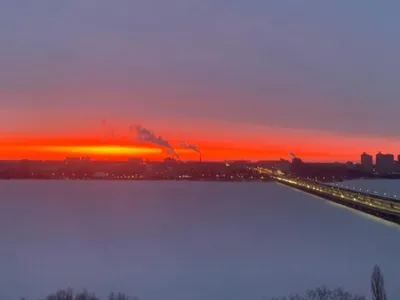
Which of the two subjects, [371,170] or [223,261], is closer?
[223,261]

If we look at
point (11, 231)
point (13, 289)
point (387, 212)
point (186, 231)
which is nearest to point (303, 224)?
point (387, 212)

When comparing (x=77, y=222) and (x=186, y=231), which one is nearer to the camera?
(x=186, y=231)

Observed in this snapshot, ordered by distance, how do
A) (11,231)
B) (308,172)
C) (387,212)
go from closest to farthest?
1. (387,212)
2. (11,231)
3. (308,172)

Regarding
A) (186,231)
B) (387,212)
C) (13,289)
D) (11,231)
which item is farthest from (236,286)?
(11,231)

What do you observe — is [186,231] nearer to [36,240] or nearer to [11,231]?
[36,240]

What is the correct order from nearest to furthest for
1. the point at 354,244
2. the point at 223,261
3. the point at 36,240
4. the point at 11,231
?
the point at 223,261
the point at 354,244
the point at 36,240
the point at 11,231

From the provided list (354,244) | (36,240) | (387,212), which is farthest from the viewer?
(387,212)

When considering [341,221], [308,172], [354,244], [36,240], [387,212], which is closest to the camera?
[354,244]

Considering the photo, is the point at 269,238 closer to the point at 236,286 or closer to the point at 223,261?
the point at 223,261

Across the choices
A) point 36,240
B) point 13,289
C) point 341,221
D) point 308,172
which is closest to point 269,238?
point 341,221
